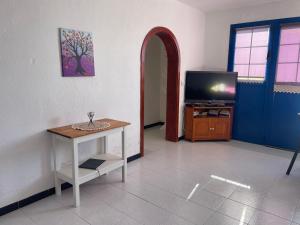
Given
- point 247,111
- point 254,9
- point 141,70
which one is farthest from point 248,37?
point 141,70

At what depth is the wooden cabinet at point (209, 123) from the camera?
4215 mm

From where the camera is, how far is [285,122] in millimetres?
3881

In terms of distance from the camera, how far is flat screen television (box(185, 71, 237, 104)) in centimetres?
420

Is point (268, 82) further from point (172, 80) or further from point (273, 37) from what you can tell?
point (172, 80)

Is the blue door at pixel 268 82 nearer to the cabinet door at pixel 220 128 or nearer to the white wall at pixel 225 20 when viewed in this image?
the white wall at pixel 225 20

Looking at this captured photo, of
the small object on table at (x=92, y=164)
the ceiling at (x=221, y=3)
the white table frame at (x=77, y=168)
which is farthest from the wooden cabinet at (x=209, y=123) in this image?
the small object on table at (x=92, y=164)

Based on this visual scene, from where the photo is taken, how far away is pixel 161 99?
5695 millimetres

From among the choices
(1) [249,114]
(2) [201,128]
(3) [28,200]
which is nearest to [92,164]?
(3) [28,200]

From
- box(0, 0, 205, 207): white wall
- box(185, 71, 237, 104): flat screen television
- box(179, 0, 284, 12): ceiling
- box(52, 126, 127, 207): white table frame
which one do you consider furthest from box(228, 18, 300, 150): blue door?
box(52, 126, 127, 207): white table frame

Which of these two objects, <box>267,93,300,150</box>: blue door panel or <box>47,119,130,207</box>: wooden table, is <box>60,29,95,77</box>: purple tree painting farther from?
<box>267,93,300,150</box>: blue door panel

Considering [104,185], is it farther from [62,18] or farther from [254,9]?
[254,9]

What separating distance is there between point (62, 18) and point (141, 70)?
51.4 inches

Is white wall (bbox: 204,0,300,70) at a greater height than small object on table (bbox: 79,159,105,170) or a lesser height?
greater

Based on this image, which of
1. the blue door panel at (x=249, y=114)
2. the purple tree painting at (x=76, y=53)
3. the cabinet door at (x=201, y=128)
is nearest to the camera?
the purple tree painting at (x=76, y=53)
